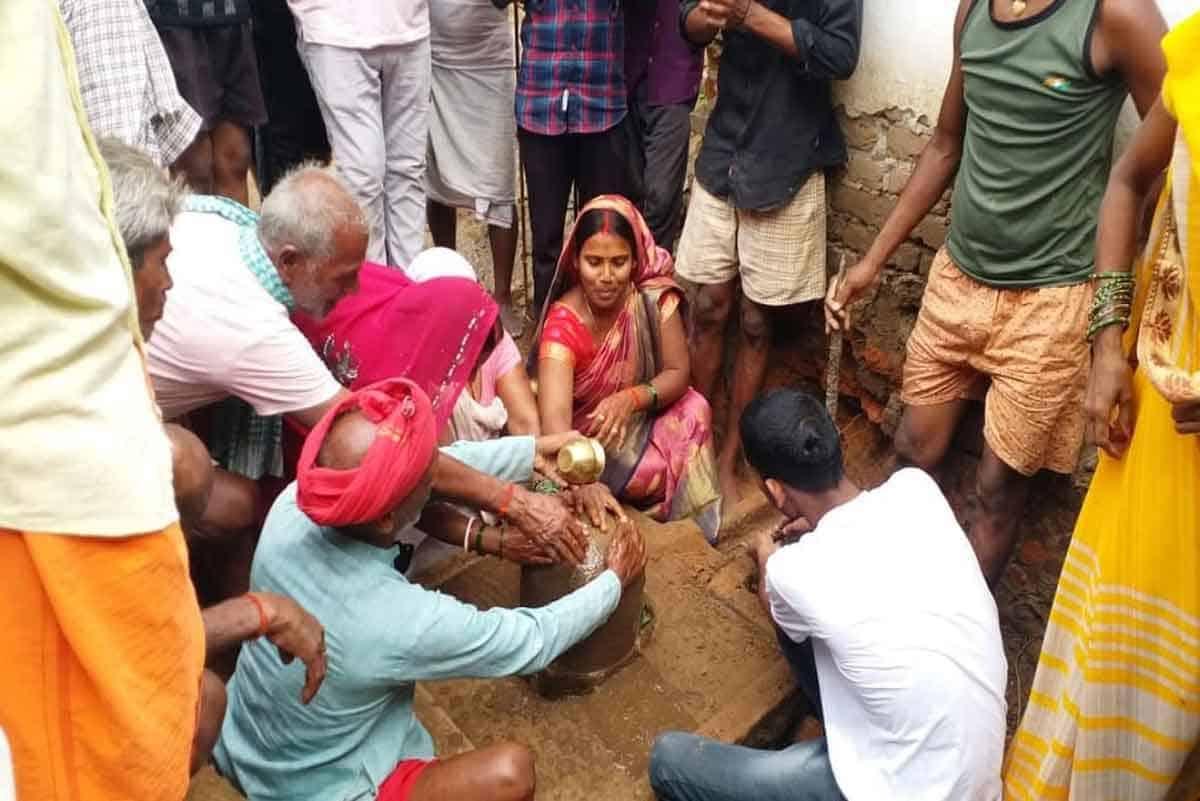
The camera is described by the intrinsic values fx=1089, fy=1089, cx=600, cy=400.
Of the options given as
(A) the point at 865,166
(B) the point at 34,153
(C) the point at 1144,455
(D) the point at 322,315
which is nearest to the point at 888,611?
(C) the point at 1144,455

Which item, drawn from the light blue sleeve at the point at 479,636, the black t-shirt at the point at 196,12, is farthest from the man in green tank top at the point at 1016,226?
the black t-shirt at the point at 196,12

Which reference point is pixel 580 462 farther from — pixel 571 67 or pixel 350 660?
pixel 571 67

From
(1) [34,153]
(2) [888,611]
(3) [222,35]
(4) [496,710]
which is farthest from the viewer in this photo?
(3) [222,35]

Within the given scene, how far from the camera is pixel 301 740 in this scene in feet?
8.00

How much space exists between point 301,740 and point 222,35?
9.13ft

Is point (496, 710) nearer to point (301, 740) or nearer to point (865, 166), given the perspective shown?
point (301, 740)

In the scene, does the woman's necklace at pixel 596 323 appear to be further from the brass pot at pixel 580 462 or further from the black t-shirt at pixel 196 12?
the black t-shirt at pixel 196 12

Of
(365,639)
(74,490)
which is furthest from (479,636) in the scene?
(74,490)

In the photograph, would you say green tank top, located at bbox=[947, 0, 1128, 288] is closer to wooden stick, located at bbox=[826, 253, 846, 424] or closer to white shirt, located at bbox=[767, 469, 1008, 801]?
wooden stick, located at bbox=[826, 253, 846, 424]

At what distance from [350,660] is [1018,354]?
7.36 feet

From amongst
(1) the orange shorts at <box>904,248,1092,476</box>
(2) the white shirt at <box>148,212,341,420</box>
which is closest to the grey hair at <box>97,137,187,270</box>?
(2) the white shirt at <box>148,212,341,420</box>

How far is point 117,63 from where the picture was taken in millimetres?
3436

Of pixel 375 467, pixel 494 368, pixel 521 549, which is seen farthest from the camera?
pixel 494 368

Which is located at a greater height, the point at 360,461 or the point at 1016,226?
the point at 1016,226
